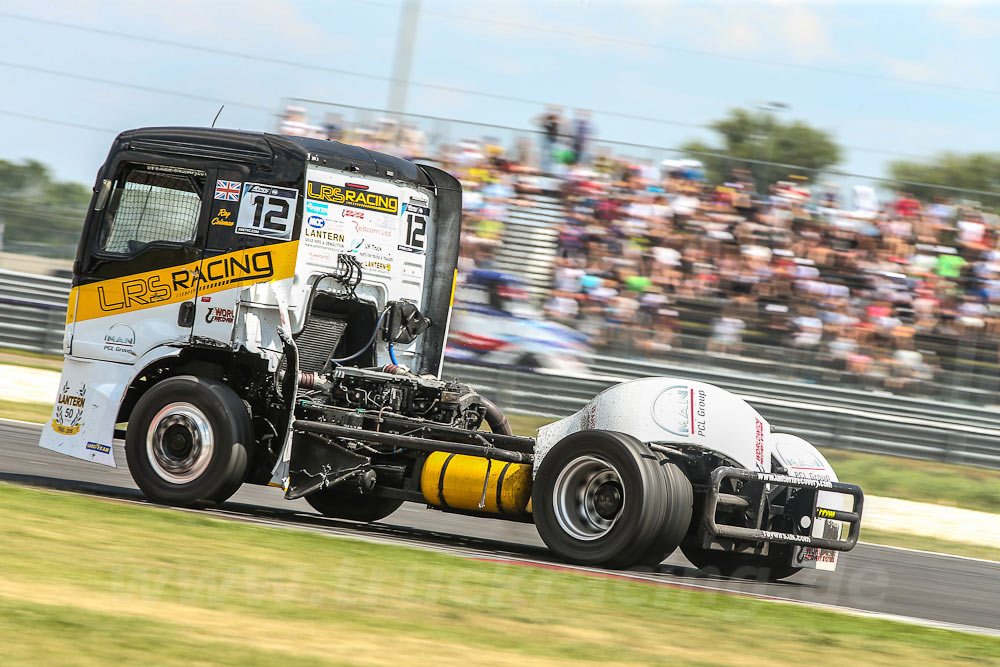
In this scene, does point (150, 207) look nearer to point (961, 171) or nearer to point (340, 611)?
point (340, 611)

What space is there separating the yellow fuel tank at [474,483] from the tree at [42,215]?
14.1 m

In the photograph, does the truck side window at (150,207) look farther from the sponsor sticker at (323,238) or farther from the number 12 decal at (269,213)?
the sponsor sticker at (323,238)

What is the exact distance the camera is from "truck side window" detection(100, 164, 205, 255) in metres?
9.32

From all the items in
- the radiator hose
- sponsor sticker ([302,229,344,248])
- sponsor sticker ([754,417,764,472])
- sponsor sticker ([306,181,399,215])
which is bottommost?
the radiator hose

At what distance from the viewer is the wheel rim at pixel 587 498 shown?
7.94 m

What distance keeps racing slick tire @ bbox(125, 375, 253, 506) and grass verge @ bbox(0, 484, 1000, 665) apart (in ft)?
2.78

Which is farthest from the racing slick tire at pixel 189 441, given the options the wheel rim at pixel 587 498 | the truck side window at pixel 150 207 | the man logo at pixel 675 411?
the man logo at pixel 675 411

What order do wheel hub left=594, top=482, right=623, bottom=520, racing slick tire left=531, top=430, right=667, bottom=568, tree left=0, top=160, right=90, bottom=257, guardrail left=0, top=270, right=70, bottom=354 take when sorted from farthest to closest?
tree left=0, top=160, right=90, bottom=257, guardrail left=0, top=270, right=70, bottom=354, wheel hub left=594, top=482, right=623, bottom=520, racing slick tire left=531, top=430, right=667, bottom=568

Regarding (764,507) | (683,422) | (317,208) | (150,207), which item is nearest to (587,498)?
(683,422)

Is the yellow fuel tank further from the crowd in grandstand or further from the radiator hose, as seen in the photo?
the crowd in grandstand

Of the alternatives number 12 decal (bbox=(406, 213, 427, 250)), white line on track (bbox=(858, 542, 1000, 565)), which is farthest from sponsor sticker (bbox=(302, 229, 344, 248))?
white line on track (bbox=(858, 542, 1000, 565))

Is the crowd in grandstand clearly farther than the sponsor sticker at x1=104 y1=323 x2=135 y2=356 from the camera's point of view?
Yes

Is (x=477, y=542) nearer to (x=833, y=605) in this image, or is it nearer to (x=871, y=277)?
(x=833, y=605)

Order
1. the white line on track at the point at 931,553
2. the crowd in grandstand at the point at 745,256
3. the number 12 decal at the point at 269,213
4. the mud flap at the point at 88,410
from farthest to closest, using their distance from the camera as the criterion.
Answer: the crowd in grandstand at the point at 745,256, the white line on track at the point at 931,553, the mud flap at the point at 88,410, the number 12 decal at the point at 269,213
